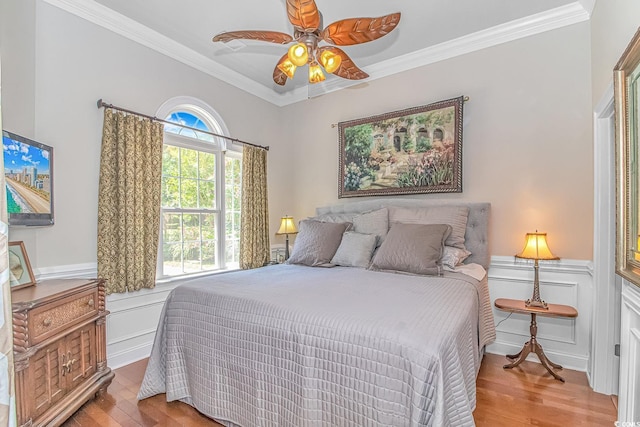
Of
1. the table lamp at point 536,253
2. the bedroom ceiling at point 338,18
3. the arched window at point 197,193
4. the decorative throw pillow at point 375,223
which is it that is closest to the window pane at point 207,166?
the arched window at point 197,193

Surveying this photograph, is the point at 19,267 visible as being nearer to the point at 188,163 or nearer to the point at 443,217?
the point at 188,163

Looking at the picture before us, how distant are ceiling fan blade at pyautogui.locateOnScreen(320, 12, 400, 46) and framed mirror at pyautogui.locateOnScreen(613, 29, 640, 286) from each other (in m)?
1.14

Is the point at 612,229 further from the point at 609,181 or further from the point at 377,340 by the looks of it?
the point at 377,340

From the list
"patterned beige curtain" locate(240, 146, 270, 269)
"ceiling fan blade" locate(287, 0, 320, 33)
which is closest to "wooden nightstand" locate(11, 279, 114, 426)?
"patterned beige curtain" locate(240, 146, 270, 269)

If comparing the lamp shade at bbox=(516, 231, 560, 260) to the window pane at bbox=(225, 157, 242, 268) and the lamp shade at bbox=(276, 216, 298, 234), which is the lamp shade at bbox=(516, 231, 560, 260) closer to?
the lamp shade at bbox=(276, 216, 298, 234)

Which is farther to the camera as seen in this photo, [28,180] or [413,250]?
[413,250]

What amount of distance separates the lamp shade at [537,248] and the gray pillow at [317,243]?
1.57 meters

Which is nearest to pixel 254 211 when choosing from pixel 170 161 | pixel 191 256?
pixel 191 256

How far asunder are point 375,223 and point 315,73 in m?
1.50

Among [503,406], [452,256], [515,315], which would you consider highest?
[452,256]

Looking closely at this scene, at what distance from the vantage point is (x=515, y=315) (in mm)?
2814

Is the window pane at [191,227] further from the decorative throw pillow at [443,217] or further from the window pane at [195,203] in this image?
the decorative throw pillow at [443,217]

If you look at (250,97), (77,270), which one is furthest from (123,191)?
(250,97)

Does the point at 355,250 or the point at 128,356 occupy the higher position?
the point at 355,250
